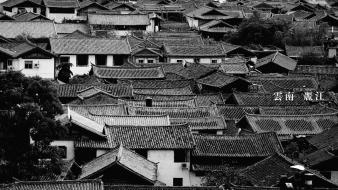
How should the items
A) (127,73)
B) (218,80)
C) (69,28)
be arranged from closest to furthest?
(218,80) < (127,73) < (69,28)

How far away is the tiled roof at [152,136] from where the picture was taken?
32406 millimetres

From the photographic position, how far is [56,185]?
25.3 m

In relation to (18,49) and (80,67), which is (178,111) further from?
(80,67)

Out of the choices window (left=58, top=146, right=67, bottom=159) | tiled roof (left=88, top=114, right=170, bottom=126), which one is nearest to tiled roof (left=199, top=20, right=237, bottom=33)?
tiled roof (left=88, top=114, right=170, bottom=126)

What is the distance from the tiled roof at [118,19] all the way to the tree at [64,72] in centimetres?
1695

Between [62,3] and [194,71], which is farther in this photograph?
[62,3]

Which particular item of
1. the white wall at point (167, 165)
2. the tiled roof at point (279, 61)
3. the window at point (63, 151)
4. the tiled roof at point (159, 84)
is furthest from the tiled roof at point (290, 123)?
the tiled roof at point (279, 61)

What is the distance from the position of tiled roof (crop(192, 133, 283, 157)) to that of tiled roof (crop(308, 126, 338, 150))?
2.33m

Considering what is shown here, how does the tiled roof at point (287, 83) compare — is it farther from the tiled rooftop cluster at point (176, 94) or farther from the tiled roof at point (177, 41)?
the tiled roof at point (177, 41)

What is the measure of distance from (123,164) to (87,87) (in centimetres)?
1662

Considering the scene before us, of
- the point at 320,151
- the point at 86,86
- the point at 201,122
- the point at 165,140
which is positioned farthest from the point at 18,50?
the point at 320,151

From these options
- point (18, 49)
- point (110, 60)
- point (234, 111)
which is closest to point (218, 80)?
point (234, 111)

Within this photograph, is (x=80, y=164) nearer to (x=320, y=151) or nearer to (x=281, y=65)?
(x=320, y=151)

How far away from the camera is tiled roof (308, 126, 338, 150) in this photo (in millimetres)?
34188
